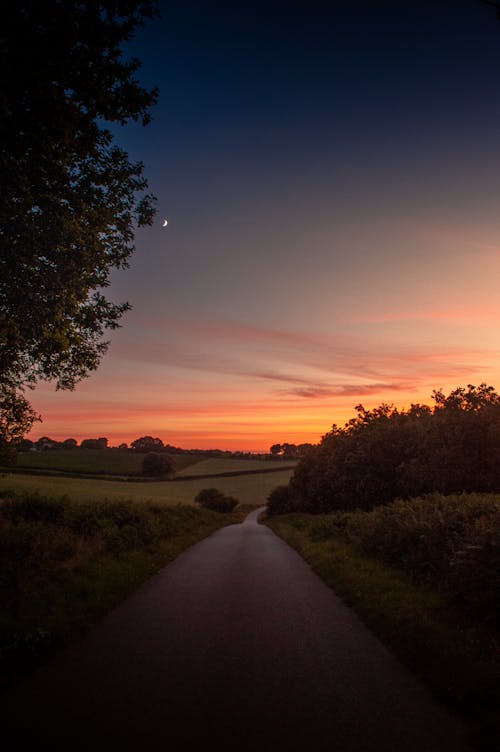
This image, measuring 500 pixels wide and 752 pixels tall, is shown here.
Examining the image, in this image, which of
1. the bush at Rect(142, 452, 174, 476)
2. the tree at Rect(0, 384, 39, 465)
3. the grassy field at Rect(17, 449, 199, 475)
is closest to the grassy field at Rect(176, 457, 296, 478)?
the bush at Rect(142, 452, 174, 476)

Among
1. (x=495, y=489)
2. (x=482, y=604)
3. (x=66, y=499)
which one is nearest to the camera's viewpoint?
(x=482, y=604)

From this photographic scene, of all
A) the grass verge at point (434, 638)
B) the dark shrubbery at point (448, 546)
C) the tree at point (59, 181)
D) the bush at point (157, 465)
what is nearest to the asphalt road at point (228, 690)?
the grass verge at point (434, 638)

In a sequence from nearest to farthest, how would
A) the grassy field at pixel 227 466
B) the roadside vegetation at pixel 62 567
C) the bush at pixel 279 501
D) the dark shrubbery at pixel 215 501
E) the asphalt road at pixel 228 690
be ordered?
the asphalt road at pixel 228 690 → the roadside vegetation at pixel 62 567 → the bush at pixel 279 501 → the dark shrubbery at pixel 215 501 → the grassy field at pixel 227 466

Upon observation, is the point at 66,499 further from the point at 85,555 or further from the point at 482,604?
the point at 482,604

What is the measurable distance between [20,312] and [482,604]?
47.9ft

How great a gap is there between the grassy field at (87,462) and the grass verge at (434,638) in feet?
265

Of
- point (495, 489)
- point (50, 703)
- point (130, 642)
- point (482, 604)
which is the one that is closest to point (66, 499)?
point (130, 642)

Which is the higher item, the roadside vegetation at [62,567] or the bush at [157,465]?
the roadside vegetation at [62,567]

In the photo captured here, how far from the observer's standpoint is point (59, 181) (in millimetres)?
12805

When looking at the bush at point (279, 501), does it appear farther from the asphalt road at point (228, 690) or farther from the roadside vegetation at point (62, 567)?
the asphalt road at point (228, 690)

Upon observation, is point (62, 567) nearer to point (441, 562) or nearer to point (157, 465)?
point (441, 562)

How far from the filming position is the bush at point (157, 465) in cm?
9438

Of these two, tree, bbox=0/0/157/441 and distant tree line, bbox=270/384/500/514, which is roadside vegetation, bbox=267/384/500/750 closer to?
distant tree line, bbox=270/384/500/514

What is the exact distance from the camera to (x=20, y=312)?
533 inches
